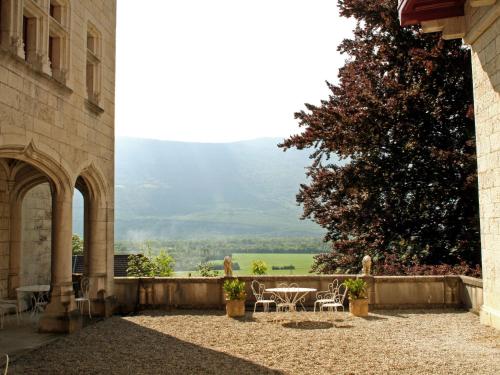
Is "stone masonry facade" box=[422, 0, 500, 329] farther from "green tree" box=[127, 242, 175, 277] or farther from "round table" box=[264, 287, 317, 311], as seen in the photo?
"green tree" box=[127, 242, 175, 277]

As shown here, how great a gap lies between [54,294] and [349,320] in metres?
5.34

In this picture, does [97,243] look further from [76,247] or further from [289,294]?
[76,247]

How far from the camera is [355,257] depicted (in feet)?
52.5

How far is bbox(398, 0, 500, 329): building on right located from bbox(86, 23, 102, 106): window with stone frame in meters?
6.01

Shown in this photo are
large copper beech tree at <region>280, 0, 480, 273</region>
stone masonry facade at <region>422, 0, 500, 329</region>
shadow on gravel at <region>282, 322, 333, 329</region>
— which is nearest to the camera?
stone masonry facade at <region>422, 0, 500, 329</region>

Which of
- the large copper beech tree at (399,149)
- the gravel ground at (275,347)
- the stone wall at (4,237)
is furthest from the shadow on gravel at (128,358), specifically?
the large copper beech tree at (399,149)

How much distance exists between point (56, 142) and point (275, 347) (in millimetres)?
4904

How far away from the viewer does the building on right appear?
8812 millimetres

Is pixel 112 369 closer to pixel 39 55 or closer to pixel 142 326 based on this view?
pixel 142 326

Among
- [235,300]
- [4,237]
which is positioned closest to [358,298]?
[235,300]

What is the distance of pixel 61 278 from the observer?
382 inches

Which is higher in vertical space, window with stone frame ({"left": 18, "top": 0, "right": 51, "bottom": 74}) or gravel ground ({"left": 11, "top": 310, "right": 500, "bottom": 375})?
window with stone frame ({"left": 18, "top": 0, "right": 51, "bottom": 74})

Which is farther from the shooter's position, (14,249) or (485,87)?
(14,249)

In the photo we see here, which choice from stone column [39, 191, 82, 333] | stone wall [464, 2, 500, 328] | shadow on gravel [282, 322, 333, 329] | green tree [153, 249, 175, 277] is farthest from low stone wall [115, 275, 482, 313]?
green tree [153, 249, 175, 277]
